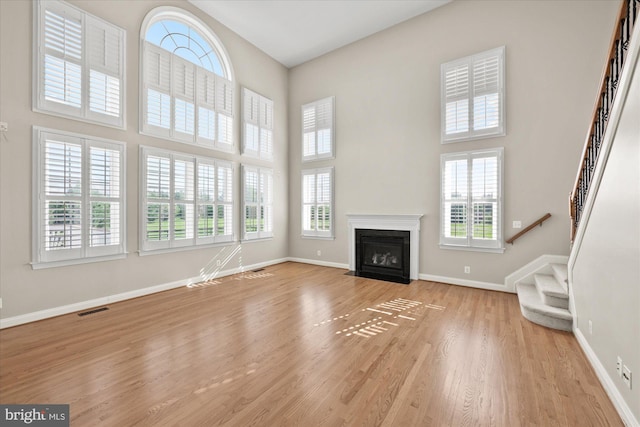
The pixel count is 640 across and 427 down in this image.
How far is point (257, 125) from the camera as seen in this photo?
6.42 meters

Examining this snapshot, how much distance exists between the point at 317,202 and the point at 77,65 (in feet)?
15.7

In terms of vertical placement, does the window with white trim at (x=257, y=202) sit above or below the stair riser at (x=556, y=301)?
above

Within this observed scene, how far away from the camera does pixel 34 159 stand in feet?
11.1

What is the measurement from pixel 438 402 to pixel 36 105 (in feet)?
17.4

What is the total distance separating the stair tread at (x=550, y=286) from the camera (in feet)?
10.9

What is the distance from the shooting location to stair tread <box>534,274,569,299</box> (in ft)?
10.9

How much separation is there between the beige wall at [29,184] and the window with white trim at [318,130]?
2.05 m

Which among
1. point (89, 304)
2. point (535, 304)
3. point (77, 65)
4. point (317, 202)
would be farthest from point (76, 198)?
point (535, 304)

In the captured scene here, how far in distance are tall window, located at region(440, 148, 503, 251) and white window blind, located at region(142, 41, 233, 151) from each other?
4473 millimetres

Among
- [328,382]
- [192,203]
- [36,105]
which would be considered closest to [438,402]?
[328,382]

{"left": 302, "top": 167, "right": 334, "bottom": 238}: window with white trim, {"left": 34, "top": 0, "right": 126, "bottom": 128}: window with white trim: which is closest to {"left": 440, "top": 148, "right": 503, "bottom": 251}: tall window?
{"left": 302, "top": 167, "right": 334, "bottom": 238}: window with white trim

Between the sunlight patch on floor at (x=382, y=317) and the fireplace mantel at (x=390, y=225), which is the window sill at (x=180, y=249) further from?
the sunlight patch on floor at (x=382, y=317)

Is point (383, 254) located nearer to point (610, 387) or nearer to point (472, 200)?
point (472, 200)
